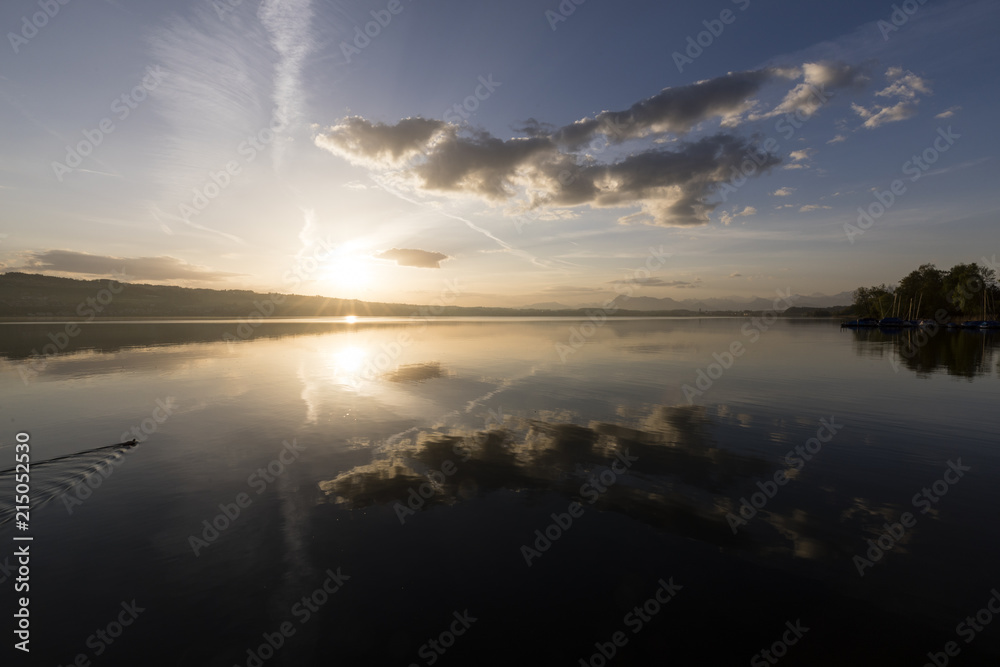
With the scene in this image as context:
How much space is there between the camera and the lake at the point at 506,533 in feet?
21.5

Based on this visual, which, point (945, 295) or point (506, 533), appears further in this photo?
point (945, 295)

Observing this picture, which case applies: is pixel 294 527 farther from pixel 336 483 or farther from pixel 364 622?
pixel 364 622

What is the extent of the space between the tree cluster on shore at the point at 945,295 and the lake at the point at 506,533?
178002mm

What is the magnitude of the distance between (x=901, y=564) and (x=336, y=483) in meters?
13.3

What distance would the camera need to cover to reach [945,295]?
150 metres

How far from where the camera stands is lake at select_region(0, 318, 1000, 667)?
655 cm

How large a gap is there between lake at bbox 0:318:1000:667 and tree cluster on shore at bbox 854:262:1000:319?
178 m

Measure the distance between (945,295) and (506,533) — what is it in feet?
703

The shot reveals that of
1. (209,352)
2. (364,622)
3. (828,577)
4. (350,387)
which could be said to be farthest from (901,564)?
(209,352)

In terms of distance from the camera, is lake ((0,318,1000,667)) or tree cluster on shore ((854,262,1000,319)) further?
tree cluster on shore ((854,262,1000,319))

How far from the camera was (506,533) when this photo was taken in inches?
373

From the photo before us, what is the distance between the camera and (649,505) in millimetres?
10750

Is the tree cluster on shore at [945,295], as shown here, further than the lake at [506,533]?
Yes

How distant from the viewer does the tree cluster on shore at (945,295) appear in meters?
139
